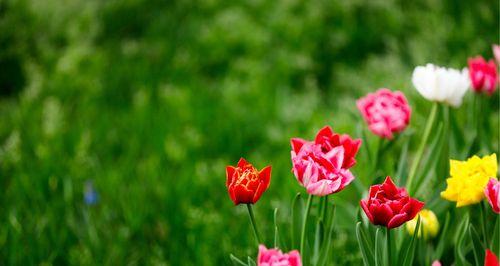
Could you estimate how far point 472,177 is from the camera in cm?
120

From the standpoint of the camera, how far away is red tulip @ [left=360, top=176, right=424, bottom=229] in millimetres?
1050

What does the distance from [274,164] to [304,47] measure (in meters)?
1.08

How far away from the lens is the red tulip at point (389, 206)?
3.44 ft

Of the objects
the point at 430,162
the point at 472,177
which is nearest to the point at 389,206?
the point at 472,177

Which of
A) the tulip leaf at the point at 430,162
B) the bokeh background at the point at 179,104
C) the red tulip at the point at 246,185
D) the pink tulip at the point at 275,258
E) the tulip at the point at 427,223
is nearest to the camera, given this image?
the pink tulip at the point at 275,258

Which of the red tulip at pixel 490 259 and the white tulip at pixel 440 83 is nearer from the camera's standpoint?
the red tulip at pixel 490 259

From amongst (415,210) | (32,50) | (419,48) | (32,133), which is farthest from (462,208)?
(32,50)

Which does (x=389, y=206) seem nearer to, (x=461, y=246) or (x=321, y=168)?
(x=321, y=168)

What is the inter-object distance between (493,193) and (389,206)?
0.22m

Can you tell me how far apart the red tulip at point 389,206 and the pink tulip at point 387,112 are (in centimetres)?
37

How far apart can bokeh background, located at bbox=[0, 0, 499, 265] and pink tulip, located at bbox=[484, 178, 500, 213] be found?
1.54 ft

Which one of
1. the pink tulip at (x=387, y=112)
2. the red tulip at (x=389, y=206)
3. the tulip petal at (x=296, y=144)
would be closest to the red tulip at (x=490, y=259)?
the red tulip at (x=389, y=206)

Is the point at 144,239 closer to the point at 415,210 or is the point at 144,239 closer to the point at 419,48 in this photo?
the point at 415,210

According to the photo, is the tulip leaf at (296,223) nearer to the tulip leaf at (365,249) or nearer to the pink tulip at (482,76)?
the tulip leaf at (365,249)
